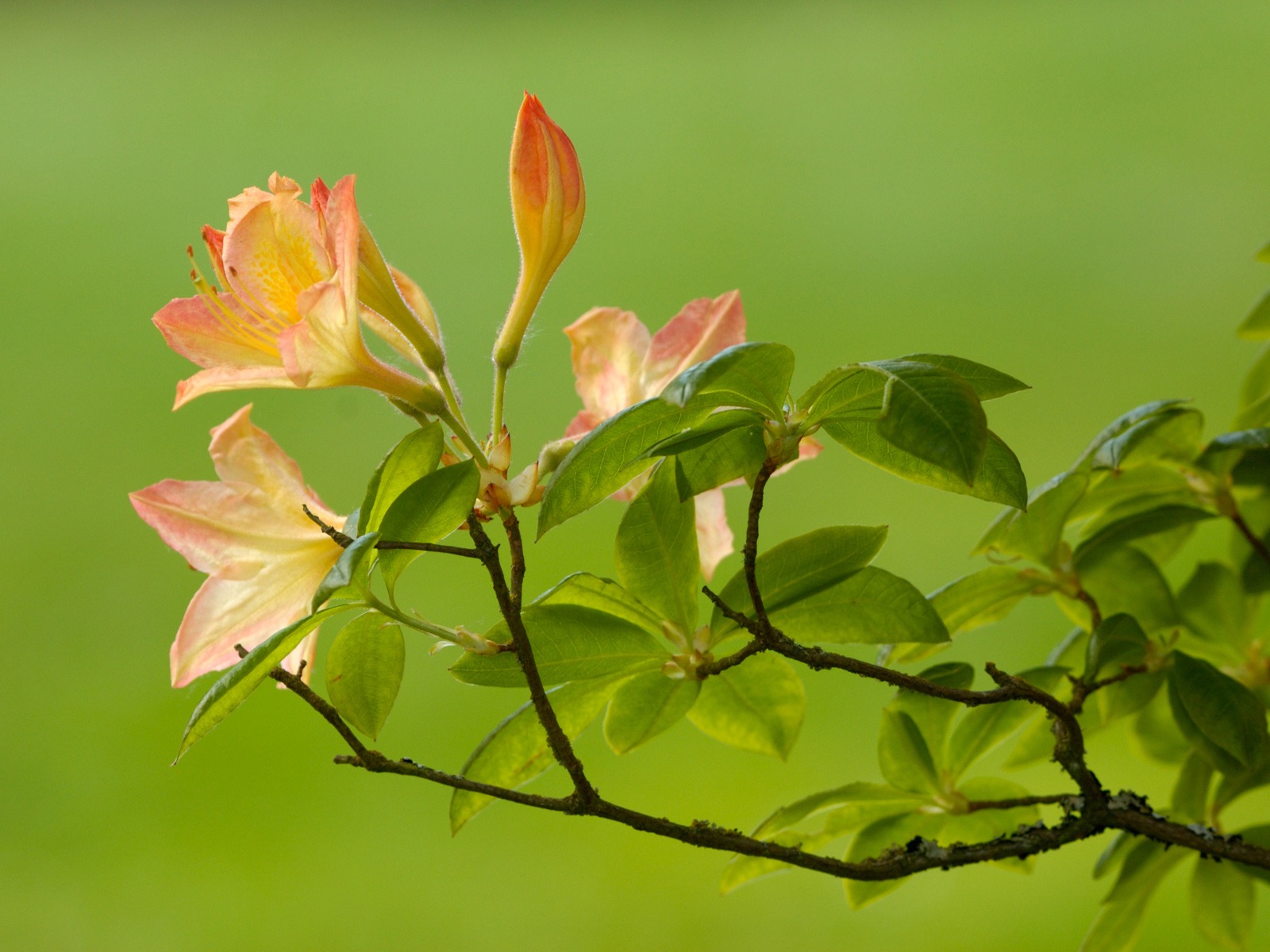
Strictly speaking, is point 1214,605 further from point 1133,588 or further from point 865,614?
point 865,614

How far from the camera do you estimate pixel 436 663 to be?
151 centimetres

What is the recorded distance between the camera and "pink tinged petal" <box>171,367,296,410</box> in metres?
0.48

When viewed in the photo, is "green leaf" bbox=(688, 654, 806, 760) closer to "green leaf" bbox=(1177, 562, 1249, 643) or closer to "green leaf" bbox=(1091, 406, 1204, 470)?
"green leaf" bbox=(1091, 406, 1204, 470)

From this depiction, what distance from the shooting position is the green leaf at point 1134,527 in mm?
643

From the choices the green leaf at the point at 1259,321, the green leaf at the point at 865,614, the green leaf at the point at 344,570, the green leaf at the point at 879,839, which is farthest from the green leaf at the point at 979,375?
the green leaf at the point at 1259,321

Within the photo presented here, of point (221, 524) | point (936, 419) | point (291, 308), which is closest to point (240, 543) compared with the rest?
point (221, 524)

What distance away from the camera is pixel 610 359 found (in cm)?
59

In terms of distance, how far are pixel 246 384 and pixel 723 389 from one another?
21 cm

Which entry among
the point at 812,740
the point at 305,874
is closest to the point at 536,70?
the point at 812,740

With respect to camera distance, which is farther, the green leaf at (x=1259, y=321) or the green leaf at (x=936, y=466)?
the green leaf at (x=1259, y=321)

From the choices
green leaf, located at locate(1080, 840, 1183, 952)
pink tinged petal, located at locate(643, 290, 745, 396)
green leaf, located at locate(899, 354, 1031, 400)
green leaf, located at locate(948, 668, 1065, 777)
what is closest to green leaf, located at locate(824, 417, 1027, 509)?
green leaf, located at locate(899, 354, 1031, 400)

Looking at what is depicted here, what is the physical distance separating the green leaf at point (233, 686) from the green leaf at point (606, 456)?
0.11 metres

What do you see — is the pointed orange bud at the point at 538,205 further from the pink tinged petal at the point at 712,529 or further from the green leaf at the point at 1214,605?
the green leaf at the point at 1214,605

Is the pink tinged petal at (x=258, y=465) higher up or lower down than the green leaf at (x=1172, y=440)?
higher up
